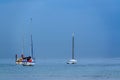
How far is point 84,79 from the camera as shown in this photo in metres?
61.6

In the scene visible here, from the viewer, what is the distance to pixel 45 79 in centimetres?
6200

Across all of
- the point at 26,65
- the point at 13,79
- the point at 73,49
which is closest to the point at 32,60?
the point at 26,65

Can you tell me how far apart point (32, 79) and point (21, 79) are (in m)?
1.52

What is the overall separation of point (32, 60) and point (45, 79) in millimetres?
50169

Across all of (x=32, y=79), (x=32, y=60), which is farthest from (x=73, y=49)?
(x=32, y=79)

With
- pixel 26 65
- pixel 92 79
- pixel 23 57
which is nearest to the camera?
pixel 92 79

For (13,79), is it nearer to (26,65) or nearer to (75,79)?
(75,79)

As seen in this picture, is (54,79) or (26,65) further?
(26,65)

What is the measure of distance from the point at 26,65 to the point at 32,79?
1943 inches

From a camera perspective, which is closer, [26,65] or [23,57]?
[26,65]

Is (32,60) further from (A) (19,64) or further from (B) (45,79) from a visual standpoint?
(B) (45,79)

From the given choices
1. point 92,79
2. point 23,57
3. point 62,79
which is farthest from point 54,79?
point 23,57

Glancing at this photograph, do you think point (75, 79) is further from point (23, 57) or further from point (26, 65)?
point (23, 57)

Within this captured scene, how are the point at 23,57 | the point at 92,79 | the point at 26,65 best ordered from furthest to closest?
the point at 23,57
the point at 26,65
the point at 92,79
